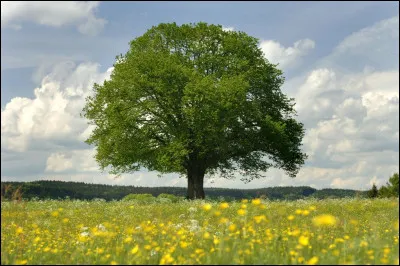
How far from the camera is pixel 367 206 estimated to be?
21.5 metres

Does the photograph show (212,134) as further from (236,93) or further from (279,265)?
(279,265)

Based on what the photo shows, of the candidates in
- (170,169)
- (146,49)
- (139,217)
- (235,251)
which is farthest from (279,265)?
(146,49)

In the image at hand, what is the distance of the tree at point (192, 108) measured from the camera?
33.6 m

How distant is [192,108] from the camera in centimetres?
3288

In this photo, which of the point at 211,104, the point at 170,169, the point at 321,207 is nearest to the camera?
the point at 321,207

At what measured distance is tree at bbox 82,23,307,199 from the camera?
3362cm

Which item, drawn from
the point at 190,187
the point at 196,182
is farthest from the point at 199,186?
the point at 190,187

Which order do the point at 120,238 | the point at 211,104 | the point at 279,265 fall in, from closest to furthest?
the point at 279,265 < the point at 120,238 < the point at 211,104

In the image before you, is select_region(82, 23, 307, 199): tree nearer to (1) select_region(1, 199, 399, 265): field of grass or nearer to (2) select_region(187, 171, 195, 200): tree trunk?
(2) select_region(187, 171, 195, 200): tree trunk

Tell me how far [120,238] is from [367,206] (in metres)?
13.4

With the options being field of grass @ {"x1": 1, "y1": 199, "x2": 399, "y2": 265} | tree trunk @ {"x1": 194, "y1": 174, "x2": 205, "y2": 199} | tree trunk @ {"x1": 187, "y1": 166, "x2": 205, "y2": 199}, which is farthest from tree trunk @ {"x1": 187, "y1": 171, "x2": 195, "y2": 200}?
field of grass @ {"x1": 1, "y1": 199, "x2": 399, "y2": 265}

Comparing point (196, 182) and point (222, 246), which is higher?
point (196, 182)

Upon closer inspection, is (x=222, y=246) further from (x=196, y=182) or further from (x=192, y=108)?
(x=196, y=182)

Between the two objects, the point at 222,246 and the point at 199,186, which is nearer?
the point at 222,246
